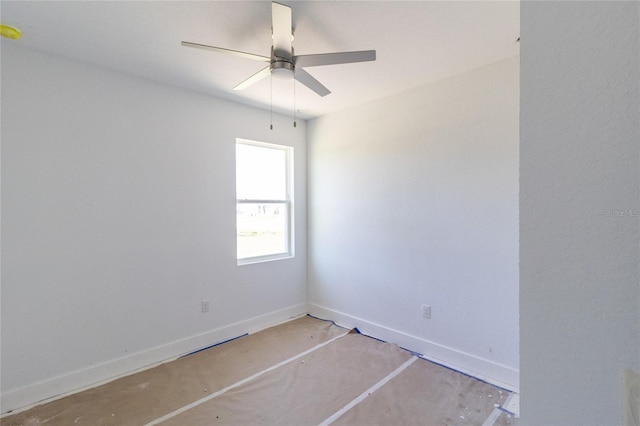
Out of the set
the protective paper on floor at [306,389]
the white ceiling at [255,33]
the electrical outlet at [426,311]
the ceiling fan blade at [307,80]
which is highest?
the white ceiling at [255,33]

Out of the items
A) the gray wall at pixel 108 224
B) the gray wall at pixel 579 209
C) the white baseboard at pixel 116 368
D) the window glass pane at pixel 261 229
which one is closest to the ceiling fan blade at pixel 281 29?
the gray wall at pixel 579 209

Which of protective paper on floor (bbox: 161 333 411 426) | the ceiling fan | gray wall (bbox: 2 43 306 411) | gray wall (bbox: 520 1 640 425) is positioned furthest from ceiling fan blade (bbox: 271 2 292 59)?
protective paper on floor (bbox: 161 333 411 426)

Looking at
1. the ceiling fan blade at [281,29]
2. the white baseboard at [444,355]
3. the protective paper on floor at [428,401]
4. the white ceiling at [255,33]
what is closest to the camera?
the ceiling fan blade at [281,29]

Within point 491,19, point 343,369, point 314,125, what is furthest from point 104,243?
point 491,19

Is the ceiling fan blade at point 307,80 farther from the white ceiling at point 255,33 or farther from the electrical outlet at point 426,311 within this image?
the electrical outlet at point 426,311

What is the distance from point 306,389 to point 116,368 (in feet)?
5.34

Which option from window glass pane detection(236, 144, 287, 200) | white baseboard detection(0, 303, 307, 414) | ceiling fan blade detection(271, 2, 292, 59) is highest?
ceiling fan blade detection(271, 2, 292, 59)

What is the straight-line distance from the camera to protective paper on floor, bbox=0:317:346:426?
6.89 feet

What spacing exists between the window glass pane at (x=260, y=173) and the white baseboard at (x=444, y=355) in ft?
5.56

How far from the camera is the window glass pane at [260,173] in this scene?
3.59 m

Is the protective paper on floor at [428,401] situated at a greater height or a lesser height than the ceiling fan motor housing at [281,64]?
lesser

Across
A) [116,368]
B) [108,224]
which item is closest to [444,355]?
[116,368]

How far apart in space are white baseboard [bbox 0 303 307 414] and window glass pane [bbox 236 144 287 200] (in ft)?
4.80

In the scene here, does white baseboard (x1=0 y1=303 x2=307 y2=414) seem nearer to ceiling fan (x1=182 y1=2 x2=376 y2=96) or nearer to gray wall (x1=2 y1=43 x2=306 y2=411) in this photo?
gray wall (x1=2 y1=43 x2=306 y2=411)
